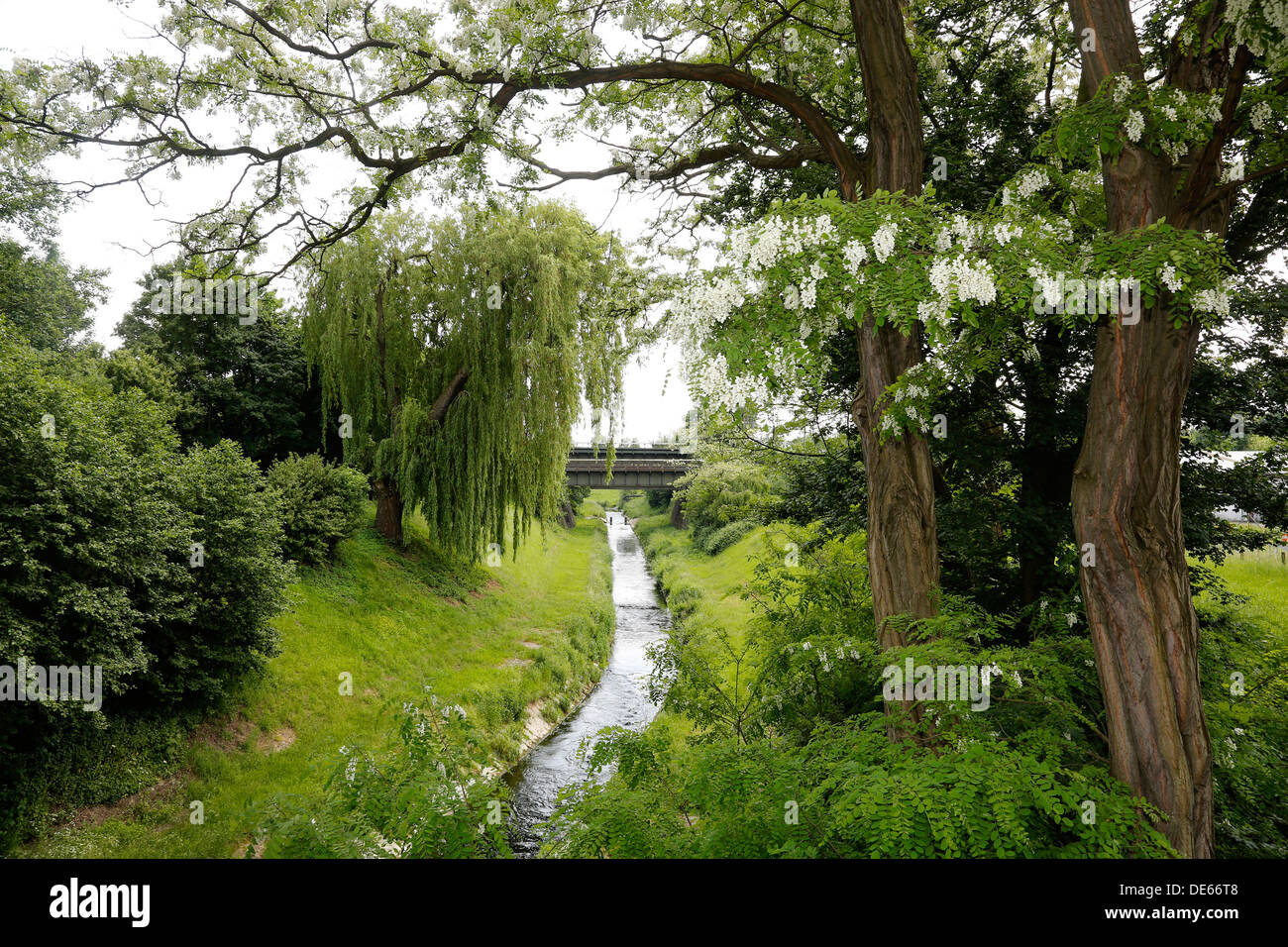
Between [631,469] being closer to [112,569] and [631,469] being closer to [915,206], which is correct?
[112,569]

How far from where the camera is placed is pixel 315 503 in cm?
1416

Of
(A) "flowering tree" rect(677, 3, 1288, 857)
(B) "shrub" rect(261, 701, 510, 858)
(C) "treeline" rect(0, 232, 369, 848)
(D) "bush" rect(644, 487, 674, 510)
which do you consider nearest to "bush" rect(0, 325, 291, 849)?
(C) "treeline" rect(0, 232, 369, 848)

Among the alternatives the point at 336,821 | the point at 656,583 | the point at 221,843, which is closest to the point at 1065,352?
the point at 336,821

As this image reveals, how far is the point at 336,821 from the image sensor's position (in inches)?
146

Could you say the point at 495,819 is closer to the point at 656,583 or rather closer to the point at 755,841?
the point at 755,841

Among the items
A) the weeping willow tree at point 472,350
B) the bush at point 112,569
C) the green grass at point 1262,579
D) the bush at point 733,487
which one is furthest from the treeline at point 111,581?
the green grass at point 1262,579

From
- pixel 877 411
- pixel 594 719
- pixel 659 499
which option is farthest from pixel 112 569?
pixel 659 499

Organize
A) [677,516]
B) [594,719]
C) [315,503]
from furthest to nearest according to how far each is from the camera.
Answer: [677,516], [315,503], [594,719]

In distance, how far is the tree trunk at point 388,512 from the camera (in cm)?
1756

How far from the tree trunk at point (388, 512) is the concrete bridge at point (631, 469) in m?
12.2

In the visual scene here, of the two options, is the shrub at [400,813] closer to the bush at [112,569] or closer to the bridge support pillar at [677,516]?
the bush at [112,569]

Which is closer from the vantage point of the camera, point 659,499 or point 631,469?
point 631,469

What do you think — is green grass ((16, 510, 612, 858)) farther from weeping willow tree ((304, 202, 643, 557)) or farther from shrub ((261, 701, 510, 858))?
weeping willow tree ((304, 202, 643, 557))

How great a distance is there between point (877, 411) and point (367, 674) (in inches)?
450
